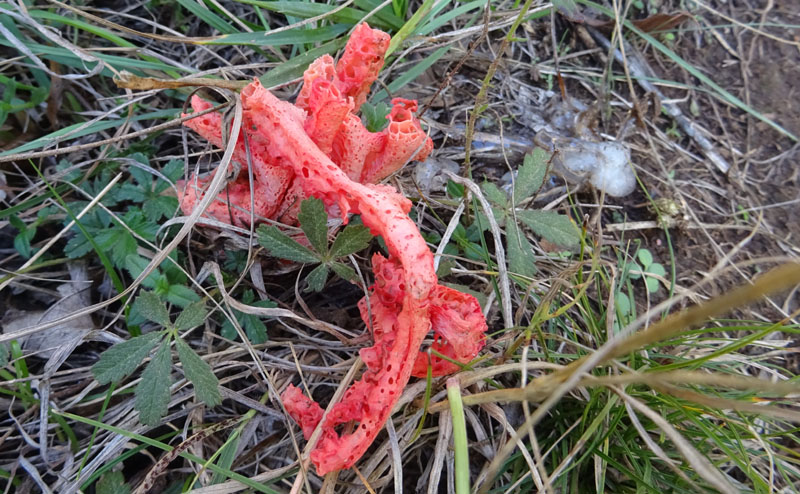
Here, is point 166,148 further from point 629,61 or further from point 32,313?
point 629,61

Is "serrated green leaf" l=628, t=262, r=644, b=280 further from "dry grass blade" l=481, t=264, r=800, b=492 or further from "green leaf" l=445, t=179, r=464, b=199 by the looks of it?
"dry grass blade" l=481, t=264, r=800, b=492

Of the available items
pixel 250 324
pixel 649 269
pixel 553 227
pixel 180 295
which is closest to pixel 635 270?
pixel 649 269

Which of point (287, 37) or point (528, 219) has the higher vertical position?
point (287, 37)

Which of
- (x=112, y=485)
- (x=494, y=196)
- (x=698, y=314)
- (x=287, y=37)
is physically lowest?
(x=112, y=485)

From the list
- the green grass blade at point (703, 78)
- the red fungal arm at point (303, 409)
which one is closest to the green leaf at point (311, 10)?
the green grass blade at point (703, 78)

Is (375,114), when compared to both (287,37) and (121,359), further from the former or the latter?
(121,359)

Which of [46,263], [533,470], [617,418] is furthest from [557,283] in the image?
[46,263]
